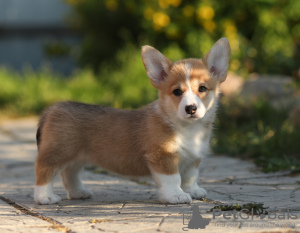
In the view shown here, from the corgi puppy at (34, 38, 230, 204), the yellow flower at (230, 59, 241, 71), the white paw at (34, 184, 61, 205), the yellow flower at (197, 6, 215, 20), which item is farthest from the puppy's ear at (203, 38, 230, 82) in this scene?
the yellow flower at (197, 6, 215, 20)

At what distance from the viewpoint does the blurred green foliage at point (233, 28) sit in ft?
31.6

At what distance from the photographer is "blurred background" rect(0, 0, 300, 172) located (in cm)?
692

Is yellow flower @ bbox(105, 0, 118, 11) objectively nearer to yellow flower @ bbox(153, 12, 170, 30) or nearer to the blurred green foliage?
the blurred green foliage

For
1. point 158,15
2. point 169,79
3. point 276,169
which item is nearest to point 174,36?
point 158,15

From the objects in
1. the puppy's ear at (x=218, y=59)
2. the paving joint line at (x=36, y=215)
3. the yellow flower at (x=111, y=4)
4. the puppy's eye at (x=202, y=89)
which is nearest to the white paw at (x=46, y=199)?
A: the paving joint line at (x=36, y=215)

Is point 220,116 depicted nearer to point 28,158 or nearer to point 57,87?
point 28,158

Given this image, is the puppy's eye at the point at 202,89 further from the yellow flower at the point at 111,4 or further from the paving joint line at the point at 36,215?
the yellow flower at the point at 111,4

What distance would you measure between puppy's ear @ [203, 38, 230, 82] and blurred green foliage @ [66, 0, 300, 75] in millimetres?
5230

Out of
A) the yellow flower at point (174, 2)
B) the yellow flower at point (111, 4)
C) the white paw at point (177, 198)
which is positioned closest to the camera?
the white paw at point (177, 198)

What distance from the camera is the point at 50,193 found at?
404cm

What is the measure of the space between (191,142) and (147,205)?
56cm

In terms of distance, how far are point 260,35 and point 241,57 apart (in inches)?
40.8

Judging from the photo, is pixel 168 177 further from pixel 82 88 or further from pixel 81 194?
pixel 82 88

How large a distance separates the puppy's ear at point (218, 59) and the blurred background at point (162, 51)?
5.35 ft
